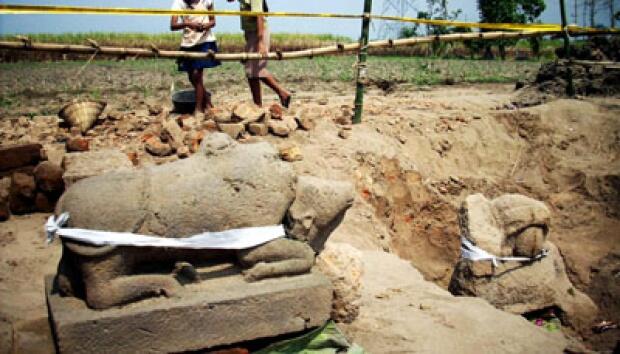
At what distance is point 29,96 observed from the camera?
358 inches

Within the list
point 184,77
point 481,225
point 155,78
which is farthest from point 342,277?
point 155,78

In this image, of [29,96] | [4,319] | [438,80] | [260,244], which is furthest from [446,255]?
[29,96]

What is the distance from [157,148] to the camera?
4902 mm

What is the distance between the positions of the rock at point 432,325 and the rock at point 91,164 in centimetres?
216

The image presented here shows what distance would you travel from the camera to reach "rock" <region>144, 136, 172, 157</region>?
4902 mm

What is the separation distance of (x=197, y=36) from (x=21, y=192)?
2.46 metres

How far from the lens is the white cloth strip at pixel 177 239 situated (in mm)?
2566

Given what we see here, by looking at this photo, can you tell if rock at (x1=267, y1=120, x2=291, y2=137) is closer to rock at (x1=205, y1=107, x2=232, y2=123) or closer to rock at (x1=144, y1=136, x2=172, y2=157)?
rock at (x1=205, y1=107, x2=232, y2=123)

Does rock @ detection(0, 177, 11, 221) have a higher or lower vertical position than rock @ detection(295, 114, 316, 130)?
lower

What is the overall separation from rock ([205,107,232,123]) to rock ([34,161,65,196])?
1.58 m

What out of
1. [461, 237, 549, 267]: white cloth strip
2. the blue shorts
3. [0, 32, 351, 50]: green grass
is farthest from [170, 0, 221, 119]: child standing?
[0, 32, 351, 50]: green grass

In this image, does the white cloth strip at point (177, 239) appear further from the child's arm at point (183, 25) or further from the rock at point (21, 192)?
the child's arm at point (183, 25)

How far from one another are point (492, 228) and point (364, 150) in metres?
1.76

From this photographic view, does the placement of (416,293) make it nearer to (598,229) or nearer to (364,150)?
(364,150)
